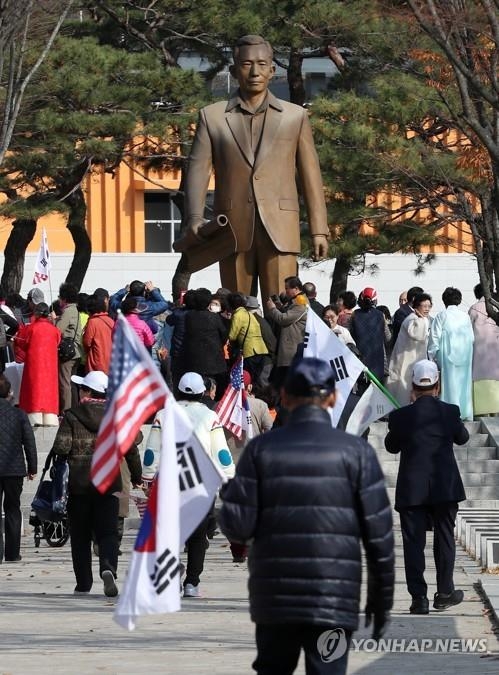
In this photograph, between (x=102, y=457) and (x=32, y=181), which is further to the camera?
(x=32, y=181)

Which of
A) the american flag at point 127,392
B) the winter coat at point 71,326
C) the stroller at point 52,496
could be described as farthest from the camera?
the winter coat at point 71,326

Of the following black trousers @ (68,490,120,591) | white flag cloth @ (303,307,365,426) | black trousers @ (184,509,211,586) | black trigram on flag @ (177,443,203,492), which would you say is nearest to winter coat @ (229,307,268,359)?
white flag cloth @ (303,307,365,426)

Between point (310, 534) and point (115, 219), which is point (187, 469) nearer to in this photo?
point (310, 534)

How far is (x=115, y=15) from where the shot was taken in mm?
31281

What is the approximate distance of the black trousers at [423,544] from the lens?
37.1ft

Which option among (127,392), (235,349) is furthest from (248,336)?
(127,392)

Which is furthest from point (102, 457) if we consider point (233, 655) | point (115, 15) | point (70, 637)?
point (115, 15)

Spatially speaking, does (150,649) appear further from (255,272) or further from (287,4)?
(287,4)

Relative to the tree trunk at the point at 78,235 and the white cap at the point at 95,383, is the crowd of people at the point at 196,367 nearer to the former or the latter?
the white cap at the point at 95,383

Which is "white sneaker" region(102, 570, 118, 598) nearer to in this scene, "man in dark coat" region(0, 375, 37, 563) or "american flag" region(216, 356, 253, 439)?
"man in dark coat" region(0, 375, 37, 563)

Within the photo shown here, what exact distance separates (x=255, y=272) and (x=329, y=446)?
1095cm

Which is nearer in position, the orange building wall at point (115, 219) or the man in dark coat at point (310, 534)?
the man in dark coat at point (310, 534)

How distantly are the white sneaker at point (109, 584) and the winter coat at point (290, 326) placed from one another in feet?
18.8

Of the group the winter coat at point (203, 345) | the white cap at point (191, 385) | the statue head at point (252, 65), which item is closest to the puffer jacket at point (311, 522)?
the white cap at point (191, 385)
